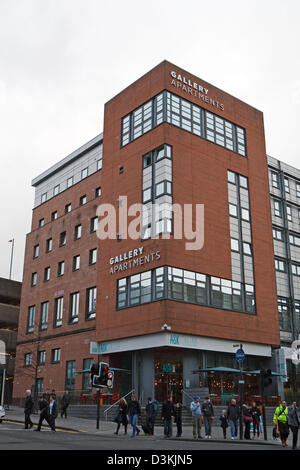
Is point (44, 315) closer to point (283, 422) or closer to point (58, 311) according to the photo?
point (58, 311)

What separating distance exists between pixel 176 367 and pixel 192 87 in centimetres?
2119

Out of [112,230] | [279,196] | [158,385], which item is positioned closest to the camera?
[158,385]

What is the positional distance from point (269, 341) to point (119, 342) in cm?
1142

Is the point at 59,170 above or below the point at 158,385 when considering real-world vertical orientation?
above

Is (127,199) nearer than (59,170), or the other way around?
(127,199)

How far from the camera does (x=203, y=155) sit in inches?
1543

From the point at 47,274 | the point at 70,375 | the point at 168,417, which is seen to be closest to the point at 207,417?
the point at 168,417

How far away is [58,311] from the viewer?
45062 millimetres

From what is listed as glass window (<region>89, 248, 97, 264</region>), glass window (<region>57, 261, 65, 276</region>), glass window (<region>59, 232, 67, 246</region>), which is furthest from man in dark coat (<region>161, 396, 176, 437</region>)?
glass window (<region>59, 232, 67, 246</region>)

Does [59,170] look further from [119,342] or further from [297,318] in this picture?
[297,318]

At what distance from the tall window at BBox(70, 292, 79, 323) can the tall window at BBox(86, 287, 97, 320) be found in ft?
5.33

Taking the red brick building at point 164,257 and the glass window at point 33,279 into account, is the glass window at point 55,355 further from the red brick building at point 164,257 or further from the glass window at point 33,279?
the glass window at point 33,279

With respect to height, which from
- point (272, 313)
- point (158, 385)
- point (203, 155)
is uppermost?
point (203, 155)

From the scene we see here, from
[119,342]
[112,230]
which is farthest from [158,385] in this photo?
[112,230]
